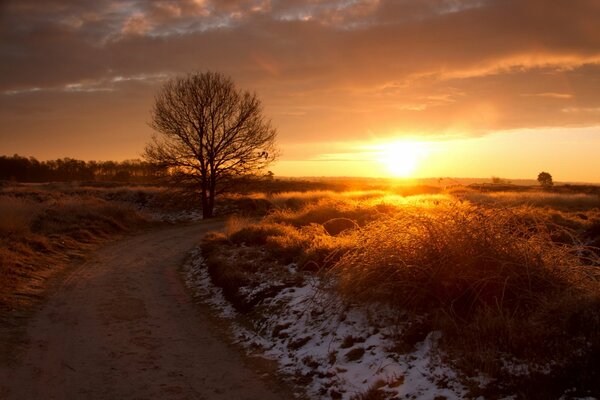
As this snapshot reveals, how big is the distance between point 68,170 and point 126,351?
11220 centimetres

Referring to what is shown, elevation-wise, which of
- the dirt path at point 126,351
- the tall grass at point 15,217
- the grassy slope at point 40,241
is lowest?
the dirt path at point 126,351

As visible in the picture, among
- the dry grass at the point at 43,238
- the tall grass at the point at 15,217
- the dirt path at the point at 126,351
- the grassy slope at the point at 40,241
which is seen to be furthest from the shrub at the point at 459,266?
the tall grass at the point at 15,217

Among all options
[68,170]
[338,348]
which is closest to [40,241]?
[338,348]

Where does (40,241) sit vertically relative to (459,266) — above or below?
below

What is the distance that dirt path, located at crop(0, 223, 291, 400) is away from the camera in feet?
20.4

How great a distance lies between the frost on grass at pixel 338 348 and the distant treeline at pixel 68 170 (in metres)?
90.1

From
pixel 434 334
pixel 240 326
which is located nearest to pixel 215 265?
pixel 240 326

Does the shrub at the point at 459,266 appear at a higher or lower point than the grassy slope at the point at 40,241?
higher

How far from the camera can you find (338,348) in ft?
23.2

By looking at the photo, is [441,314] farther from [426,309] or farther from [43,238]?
[43,238]

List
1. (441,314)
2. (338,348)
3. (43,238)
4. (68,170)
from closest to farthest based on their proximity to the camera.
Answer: (441,314) → (338,348) → (43,238) → (68,170)

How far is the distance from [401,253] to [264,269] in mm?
4906

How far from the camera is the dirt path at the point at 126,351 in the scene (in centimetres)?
622

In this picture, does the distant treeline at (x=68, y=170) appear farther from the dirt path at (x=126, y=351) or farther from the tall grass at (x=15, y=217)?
the dirt path at (x=126, y=351)
